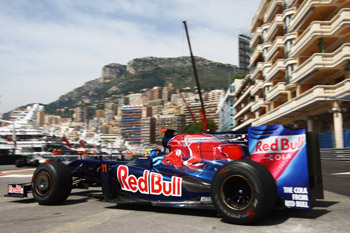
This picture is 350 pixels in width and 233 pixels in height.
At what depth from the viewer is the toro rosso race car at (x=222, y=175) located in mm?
4102

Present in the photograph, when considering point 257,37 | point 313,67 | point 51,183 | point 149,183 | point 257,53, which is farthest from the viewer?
point 257,37

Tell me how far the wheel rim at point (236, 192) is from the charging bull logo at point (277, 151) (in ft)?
1.63

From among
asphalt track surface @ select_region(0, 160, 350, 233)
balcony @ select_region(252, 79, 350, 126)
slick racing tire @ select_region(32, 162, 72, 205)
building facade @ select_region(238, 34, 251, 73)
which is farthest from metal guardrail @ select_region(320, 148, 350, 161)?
building facade @ select_region(238, 34, 251, 73)

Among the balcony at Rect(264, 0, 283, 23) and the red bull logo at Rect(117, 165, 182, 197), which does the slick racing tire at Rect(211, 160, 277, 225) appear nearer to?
the red bull logo at Rect(117, 165, 182, 197)

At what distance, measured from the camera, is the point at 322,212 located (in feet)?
15.8

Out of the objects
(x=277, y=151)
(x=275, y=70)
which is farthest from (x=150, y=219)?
(x=275, y=70)

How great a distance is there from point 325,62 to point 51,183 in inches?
1001

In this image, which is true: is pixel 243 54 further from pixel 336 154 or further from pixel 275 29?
pixel 336 154

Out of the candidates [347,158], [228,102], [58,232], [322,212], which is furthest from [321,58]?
[228,102]

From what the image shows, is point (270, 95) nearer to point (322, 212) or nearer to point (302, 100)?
point (302, 100)

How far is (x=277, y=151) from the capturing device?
445 centimetres

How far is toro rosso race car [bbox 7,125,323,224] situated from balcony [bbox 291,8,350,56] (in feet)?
78.3

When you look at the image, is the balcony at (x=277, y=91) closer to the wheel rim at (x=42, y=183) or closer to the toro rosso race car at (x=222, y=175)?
the toro rosso race car at (x=222, y=175)

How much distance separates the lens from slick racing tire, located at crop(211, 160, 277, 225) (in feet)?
12.9
